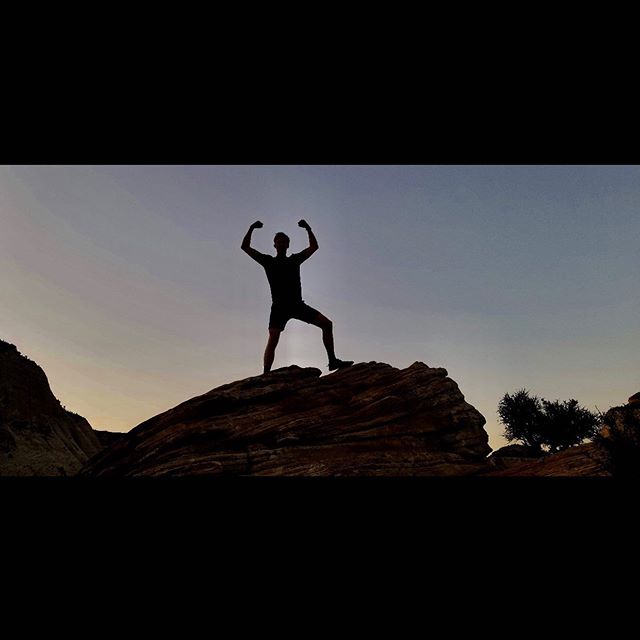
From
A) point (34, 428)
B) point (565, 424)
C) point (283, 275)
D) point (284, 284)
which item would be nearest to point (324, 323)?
point (284, 284)

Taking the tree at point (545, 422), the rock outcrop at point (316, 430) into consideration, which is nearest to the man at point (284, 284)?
the rock outcrop at point (316, 430)

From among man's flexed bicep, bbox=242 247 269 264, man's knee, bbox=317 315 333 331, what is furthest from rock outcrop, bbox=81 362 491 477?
man's flexed bicep, bbox=242 247 269 264

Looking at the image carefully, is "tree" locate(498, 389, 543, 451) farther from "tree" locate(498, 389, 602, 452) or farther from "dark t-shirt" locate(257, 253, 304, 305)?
"dark t-shirt" locate(257, 253, 304, 305)

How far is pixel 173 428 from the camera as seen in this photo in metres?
9.39

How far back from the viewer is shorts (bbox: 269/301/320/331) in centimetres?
927

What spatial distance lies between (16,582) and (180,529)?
1.35 feet

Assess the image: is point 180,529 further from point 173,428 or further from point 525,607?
point 173,428

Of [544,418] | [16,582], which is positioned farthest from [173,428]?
[544,418]

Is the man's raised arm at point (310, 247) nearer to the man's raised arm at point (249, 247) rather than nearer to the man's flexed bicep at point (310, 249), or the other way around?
the man's flexed bicep at point (310, 249)

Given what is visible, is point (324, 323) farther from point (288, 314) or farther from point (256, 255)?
point (256, 255)

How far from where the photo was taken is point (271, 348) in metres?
9.59

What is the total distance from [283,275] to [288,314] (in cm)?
82
